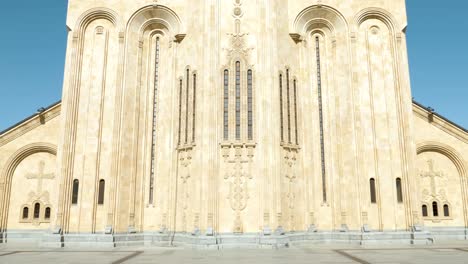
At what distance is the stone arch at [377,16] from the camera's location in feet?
87.0

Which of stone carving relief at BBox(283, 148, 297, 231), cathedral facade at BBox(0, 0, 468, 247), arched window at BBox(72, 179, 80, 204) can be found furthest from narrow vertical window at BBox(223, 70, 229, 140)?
arched window at BBox(72, 179, 80, 204)

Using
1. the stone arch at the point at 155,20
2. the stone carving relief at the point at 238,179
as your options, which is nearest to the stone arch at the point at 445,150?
the stone carving relief at the point at 238,179

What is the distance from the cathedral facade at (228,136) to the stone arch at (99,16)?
8cm

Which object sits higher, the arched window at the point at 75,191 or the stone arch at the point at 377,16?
the stone arch at the point at 377,16

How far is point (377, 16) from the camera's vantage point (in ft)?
88.0

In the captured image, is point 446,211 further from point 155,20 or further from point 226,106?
point 155,20

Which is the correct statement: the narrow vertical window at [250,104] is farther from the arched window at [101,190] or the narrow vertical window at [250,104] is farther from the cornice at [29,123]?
the cornice at [29,123]

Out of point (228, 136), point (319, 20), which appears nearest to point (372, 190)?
point (228, 136)

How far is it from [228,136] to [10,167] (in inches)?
630

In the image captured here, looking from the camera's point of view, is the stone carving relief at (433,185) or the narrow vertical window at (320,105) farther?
the stone carving relief at (433,185)

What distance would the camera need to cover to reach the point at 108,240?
75.5 ft

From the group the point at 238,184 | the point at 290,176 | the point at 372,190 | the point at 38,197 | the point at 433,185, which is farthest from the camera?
the point at 433,185

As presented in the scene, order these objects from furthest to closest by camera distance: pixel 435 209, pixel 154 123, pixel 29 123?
pixel 435 209 < pixel 29 123 < pixel 154 123

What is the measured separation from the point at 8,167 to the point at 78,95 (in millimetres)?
7756
